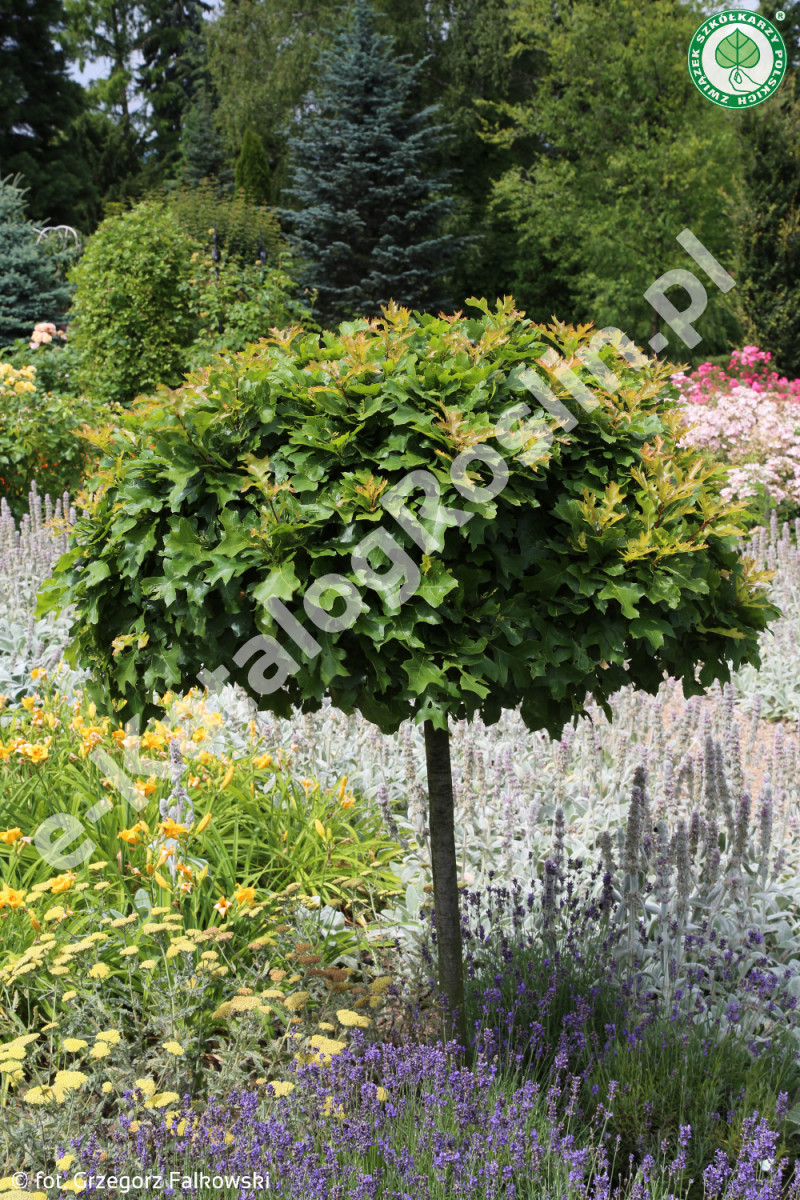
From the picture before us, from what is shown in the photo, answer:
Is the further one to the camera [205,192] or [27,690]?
[205,192]

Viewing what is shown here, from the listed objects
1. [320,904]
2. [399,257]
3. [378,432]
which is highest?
[399,257]

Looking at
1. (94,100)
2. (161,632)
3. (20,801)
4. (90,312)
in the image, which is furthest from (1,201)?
(94,100)

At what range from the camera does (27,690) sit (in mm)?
4633

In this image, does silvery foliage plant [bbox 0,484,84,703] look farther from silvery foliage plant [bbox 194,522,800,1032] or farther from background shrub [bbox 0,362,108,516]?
background shrub [bbox 0,362,108,516]

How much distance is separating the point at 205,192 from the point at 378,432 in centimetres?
2128

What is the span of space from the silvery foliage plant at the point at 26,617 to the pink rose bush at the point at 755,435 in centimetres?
631

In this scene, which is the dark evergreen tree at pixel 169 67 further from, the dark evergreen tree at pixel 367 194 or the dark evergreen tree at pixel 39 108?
the dark evergreen tree at pixel 367 194

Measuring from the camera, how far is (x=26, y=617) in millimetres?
5180

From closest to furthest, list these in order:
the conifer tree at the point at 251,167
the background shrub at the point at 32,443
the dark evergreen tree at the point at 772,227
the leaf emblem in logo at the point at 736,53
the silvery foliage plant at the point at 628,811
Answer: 1. the silvery foliage plant at the point at 628,811
2. the background shrub at the point at 32,443
3. the leaf emblem in logo at the point at 736,53
4. the dark evergreen tree at the point at 772,227
5. the conifer tree at the point at 251,167

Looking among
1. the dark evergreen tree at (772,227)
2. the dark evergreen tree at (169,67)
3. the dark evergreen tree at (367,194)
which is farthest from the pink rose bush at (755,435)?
the dark evergreen tree at (169,67)

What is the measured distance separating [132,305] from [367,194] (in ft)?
28.7

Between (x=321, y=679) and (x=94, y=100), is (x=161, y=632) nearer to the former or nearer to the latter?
(x=321, y=679)

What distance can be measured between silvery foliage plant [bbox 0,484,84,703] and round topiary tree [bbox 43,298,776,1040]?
238 centimetres

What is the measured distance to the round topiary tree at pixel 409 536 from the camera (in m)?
1.82
